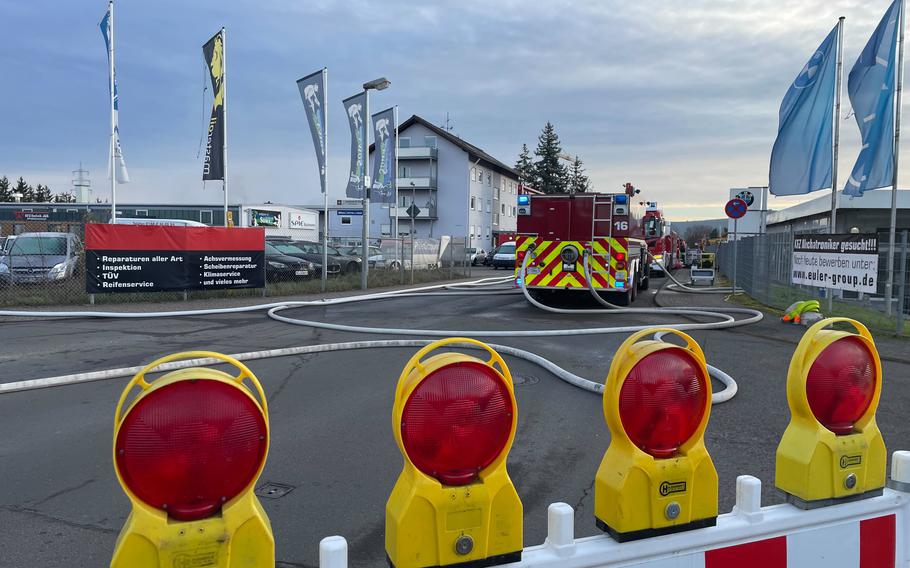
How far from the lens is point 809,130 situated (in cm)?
1493

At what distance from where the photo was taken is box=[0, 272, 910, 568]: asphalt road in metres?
3.76

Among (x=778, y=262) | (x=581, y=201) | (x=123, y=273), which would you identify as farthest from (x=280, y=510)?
(x=778, y=262)

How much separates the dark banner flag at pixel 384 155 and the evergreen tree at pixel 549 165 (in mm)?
59687

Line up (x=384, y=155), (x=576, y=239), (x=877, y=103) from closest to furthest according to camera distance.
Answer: (x=877, y=103), (x=576, y=239), (x=384, y=155)

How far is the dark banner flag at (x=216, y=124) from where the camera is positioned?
20656 mm

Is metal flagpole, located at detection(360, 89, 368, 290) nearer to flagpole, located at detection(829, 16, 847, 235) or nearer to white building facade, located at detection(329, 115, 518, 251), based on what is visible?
flagpole, located at detection(829, 16, 847, 235)

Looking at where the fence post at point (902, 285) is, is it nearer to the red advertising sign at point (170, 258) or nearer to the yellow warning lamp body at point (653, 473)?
the yellow warning lamp body at point (653, 473)

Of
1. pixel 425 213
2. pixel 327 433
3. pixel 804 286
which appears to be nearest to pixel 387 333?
pixel 327 433

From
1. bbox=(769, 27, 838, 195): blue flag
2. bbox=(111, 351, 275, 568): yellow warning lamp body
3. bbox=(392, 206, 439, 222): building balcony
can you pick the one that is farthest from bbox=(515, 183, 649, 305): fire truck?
bbox=(392, 206, 439, 222): building balcony

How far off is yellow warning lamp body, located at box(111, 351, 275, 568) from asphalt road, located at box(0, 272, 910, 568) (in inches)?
61.5

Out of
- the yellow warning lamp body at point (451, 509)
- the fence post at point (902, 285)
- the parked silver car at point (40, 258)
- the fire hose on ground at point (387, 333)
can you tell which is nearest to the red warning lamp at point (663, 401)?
the yellow warning lamp body at point (451, 509)

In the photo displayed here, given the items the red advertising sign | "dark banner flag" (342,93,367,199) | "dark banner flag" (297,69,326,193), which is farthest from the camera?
"dark banner flag" (342,93,367,199)

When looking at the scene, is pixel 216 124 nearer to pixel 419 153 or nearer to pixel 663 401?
pixel 663 401

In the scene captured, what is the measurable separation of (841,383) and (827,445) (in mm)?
246
